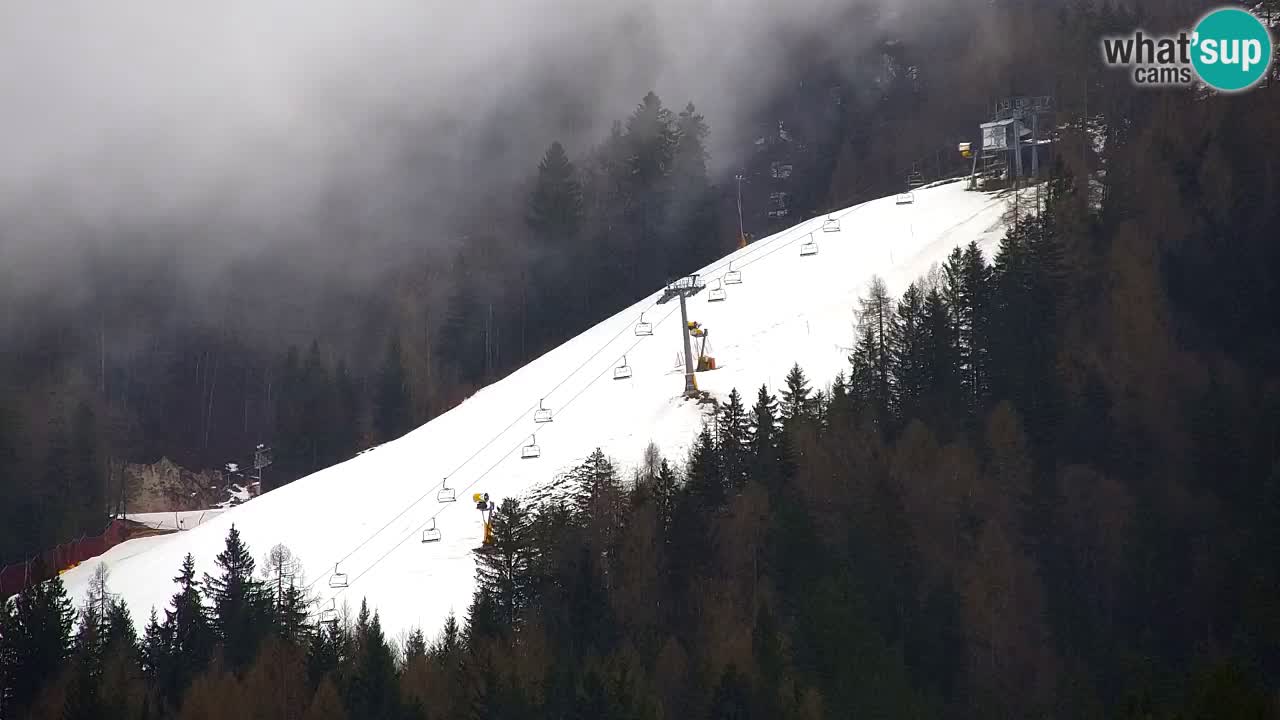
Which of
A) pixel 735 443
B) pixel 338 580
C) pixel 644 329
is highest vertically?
pixel 644 329

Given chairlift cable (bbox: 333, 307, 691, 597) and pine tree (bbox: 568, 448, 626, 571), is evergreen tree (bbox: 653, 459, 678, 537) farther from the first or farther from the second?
chairlift cable (bbox: 333, 307, 691, 597)

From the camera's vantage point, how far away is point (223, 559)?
50.9 meters

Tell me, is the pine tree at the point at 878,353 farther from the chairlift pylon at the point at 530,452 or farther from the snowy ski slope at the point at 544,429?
the chairlift pylon at the point at 530,452

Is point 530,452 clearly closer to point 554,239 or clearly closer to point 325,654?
point 325,654

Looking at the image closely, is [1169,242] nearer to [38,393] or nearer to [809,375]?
[809,375]

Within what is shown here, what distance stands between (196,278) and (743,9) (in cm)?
6116

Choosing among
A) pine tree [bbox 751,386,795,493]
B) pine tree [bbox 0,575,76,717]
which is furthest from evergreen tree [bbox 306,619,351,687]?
pine tree [bbox 751,386,795,493]

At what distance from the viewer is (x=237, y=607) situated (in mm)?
50094

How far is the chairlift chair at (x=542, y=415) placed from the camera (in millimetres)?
59219

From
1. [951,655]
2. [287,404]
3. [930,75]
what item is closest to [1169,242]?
[951,655]

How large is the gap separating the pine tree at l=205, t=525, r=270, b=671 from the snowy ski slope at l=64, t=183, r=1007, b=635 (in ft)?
7.57

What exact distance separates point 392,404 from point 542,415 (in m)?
39.1

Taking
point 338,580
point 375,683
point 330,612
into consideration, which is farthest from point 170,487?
point 375,683

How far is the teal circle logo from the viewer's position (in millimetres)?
68875
